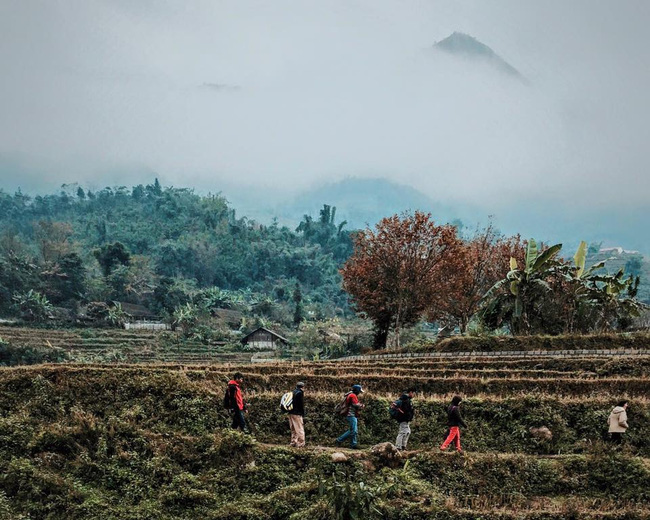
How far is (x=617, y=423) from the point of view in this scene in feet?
47.4

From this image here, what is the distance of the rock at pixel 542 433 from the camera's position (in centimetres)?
1539

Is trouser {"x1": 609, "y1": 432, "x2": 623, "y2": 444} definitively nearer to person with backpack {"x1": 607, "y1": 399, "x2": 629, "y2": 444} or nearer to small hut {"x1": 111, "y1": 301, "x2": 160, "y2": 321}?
person with backpack {"x1": 607, "y1": 399, "x2": 629, "y2": 444}

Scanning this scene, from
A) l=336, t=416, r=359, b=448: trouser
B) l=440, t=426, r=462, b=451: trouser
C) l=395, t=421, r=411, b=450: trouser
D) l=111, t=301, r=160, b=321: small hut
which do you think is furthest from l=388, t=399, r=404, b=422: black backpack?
l=111, t=301, r=160, b=321: small hut

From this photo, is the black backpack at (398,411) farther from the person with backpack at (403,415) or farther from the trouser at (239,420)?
the trouser at (239,420)

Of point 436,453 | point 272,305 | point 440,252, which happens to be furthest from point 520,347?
point 272,305

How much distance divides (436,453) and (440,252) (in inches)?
Result: 1040

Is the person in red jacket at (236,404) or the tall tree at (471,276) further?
the tall tree at (471,276)

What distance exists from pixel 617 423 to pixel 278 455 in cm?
720

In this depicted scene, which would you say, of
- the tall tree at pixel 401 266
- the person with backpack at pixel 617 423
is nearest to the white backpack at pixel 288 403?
the person with backpack at pixel 617 423

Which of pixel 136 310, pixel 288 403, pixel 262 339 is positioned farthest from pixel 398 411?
pixel 136 310

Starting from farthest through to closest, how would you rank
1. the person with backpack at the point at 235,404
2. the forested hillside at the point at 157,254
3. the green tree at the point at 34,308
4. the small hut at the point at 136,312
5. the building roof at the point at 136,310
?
the forested hillside at the point at 157,254
the building roof at the point at 136,310
the small hut at the point at 136,312
the green tree at the point at 34,308
the person with backpack at the point at 235,404

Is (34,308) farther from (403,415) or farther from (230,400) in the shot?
(403,415)

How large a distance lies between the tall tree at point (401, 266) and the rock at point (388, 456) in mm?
24967

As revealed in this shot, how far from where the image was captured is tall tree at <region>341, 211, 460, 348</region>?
38812mm
